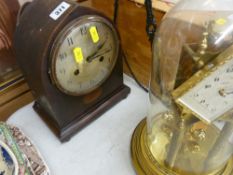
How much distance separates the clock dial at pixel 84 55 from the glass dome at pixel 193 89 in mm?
126

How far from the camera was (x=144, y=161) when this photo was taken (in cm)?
50

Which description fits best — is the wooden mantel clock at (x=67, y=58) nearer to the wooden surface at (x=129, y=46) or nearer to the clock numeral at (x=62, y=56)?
the clock numeral at (x=62, y=56)

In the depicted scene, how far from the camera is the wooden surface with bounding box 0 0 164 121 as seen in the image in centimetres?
67

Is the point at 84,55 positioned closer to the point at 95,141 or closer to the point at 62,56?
the point at 62,56

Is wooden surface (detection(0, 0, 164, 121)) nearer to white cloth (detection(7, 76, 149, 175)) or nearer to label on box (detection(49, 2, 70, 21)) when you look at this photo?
white cloth (detection(7, 76, 149, 175))

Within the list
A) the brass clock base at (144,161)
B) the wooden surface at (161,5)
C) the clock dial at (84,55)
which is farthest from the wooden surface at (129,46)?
the brass clock base at (144,161)

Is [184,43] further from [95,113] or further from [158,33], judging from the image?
[95,113]

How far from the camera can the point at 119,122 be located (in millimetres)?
658

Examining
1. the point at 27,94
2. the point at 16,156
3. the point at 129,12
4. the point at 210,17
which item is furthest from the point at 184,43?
the point at 27,94

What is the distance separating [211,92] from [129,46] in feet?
1.36

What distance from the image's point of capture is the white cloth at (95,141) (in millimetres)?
568

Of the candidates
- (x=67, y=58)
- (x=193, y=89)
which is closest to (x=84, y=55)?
(x=67, y=58)

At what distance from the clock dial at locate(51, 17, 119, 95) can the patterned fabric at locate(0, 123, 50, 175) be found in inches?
6.2

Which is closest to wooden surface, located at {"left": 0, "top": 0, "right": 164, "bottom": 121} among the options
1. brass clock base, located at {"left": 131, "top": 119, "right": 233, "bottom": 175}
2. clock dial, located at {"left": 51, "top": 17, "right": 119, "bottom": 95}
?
clock dial, located at {"left": 51, "top": 17, "right": 119, "bottom": 95}
